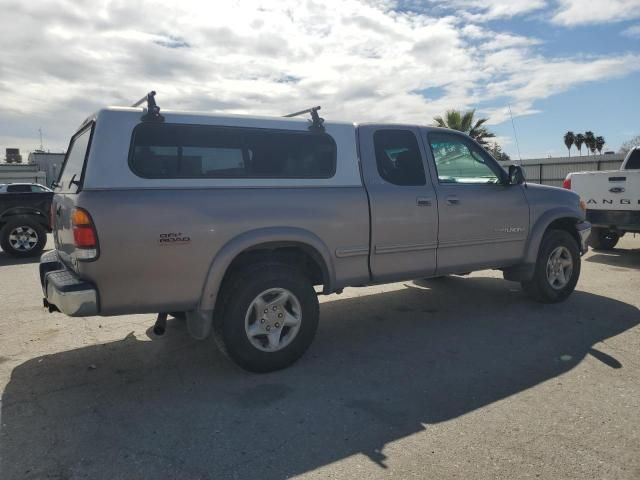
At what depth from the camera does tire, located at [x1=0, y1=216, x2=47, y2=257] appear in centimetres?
987

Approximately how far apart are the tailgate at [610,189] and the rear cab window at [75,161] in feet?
26.9

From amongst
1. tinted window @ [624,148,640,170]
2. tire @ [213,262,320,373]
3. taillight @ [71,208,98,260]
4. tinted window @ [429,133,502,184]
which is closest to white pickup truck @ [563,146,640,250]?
tinted window @ [624,148,640,170]

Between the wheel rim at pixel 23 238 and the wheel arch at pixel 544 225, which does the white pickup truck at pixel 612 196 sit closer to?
the wheel arch at pixel 544 225

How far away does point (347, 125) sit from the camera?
4.38 m

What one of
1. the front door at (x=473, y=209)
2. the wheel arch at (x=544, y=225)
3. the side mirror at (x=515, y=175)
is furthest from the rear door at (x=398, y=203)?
the wheel arch at (x=544, y=225)

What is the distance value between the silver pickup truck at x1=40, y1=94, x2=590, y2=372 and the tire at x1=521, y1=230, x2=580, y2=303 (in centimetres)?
83

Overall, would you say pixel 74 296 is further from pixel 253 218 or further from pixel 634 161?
pixel 634 161

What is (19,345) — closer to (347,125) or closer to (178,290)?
(178,290)

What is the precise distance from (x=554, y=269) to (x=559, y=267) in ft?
0.25

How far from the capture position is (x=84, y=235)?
319 centimetres

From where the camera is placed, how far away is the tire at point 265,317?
3674 mm

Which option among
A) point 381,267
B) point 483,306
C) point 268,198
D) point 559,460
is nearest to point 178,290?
point 268,198

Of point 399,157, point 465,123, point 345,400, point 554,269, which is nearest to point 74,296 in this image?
point 345,400

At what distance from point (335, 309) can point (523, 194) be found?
8.18 ft
